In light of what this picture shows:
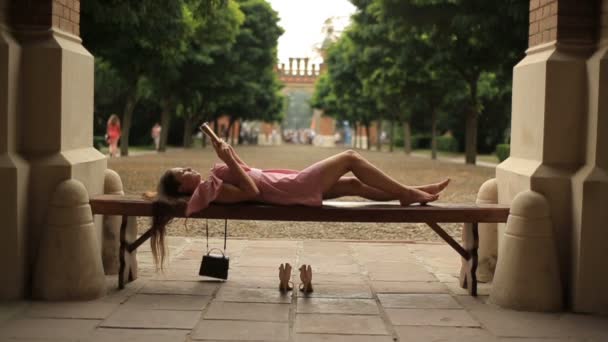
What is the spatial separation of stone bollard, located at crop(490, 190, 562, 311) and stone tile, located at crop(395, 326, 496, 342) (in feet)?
2.30

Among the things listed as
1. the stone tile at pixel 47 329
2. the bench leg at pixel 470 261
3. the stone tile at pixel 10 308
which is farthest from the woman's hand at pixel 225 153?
the bench leg at pixel 470 261

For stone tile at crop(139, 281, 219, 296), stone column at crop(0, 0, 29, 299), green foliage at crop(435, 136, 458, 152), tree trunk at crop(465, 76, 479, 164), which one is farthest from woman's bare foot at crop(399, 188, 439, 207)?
green foliage at crop(435, 136, 458, 152)

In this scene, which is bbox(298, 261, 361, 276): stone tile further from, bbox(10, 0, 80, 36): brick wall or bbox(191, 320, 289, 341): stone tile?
bbox(10, 0, 80, 36): brick wall

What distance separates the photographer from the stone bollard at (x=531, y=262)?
5.42 meters

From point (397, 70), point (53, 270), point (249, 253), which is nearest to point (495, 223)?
point (249, 253)

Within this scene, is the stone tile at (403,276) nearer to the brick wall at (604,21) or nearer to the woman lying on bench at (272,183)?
the woman lying on bench at (272,183)

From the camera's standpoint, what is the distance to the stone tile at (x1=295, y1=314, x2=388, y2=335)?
190 inches

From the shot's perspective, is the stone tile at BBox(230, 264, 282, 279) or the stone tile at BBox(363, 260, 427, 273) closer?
the stone tile at BBox(230, 264, 282, 279)

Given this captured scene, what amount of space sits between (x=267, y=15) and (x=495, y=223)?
41.5 meters

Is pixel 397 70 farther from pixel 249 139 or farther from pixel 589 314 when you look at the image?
pixel 249 139

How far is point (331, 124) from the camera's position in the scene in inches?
3602

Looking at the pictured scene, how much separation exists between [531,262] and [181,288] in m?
2.65

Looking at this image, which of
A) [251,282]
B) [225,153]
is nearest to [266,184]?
[225,153]

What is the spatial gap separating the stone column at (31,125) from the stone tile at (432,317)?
2595 millimetres
